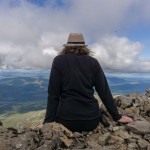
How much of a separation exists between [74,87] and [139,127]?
3.20 m

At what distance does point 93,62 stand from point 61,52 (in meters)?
1.35

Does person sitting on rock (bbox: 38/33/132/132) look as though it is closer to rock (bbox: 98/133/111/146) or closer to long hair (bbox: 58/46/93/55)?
long hair (bbox: 58/46/93/55)

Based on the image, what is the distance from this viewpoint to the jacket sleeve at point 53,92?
36.5 ft

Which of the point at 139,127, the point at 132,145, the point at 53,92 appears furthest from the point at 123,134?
the point at 53,92

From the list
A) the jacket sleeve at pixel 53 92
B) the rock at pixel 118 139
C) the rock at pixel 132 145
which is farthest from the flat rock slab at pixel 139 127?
the jacket sleeve at pixel 53 92

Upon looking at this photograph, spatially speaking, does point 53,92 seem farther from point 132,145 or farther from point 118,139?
point 132,145

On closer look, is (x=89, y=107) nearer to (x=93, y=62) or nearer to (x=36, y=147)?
(x=93, y=62)

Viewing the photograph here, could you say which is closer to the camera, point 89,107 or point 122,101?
point 89,107

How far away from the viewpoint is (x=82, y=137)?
1090 cm

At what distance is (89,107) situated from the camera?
11.1m

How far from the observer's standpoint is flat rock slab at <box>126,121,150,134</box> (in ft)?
37.6

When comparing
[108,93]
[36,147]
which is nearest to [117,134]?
[108,93]

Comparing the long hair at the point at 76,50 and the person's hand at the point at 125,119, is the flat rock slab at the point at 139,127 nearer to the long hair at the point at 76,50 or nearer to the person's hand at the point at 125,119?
the person's hand at the point at 125,119

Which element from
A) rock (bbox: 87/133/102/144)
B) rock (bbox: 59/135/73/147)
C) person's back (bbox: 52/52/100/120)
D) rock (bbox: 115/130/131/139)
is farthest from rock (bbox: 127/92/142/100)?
rock (bbox: 59/135/73/147)
